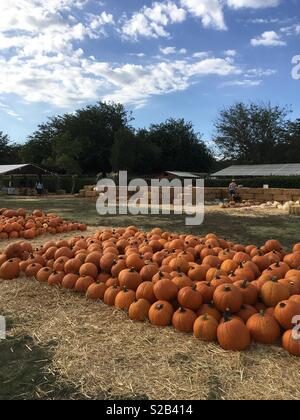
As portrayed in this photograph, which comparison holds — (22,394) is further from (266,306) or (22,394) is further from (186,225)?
(186,225)

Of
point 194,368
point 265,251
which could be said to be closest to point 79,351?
point 194,368

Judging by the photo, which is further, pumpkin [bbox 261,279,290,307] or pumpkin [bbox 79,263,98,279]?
pumpkin [bbox 79,263,98,279]

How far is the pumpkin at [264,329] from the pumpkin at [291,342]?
→ 0.11 meters

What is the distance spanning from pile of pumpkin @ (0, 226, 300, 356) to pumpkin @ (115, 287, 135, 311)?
0.01 m

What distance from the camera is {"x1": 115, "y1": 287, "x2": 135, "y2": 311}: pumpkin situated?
4223 mm

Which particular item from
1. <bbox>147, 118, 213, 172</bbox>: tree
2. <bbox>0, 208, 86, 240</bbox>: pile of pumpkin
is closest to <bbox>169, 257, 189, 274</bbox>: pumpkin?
<bbox>0, 208, 86, 240</bbox>: pile of pumpkin

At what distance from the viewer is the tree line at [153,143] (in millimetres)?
50500

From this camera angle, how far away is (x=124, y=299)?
13.9 feet

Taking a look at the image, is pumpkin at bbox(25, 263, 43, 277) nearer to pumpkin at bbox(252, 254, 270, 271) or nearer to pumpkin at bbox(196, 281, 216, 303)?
pumpkin at bbox(196, 281, 216, 303)

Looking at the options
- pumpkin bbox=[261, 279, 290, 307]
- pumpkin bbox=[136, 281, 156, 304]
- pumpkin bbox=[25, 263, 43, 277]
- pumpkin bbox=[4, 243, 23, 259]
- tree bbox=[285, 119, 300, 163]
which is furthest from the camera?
tree bbox=[285, 119, 300, 163]

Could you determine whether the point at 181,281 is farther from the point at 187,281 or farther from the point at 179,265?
the point at 179,265
